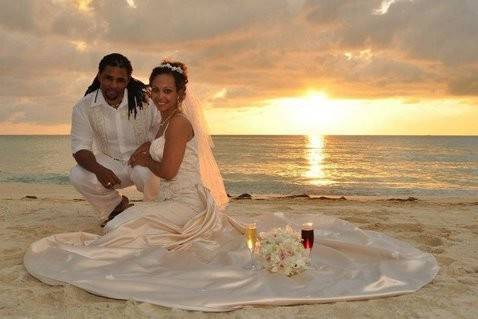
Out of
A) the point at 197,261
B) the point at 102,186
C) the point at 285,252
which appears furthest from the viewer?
the point at 102,186

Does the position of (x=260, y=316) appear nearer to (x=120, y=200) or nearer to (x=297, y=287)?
(x=297, y=287)

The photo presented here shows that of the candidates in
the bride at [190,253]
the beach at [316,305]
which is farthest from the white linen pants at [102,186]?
the bride at [190,253]

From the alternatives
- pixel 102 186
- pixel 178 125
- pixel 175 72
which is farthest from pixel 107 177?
pixel 175 72

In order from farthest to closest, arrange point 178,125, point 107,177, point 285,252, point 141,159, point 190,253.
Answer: point 107,177 < point 141,159 < point 178,125 < point 190,253 < point 285,252

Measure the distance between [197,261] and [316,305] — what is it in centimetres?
145

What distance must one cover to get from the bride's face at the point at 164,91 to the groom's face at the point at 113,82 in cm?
139

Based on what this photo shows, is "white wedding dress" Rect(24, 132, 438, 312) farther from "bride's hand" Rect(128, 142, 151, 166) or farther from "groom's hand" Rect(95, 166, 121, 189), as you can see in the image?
"groom's hand" Rect(95, 166, 121, 189)

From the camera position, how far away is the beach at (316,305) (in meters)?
4.26

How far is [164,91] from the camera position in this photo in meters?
5.85

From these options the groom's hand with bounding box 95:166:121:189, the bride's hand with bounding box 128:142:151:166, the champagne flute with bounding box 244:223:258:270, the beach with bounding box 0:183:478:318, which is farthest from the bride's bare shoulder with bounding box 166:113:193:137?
the beach with bounding box 0:183:478:318

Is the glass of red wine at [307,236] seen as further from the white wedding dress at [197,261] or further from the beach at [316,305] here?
the beach at [316,305]

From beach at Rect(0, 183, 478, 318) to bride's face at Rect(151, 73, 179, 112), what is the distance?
2.28 metres

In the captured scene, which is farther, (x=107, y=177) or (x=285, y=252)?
(x=107, y=177)

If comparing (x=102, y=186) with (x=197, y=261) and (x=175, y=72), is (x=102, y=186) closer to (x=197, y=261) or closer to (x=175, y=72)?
(x=175, y=72)
